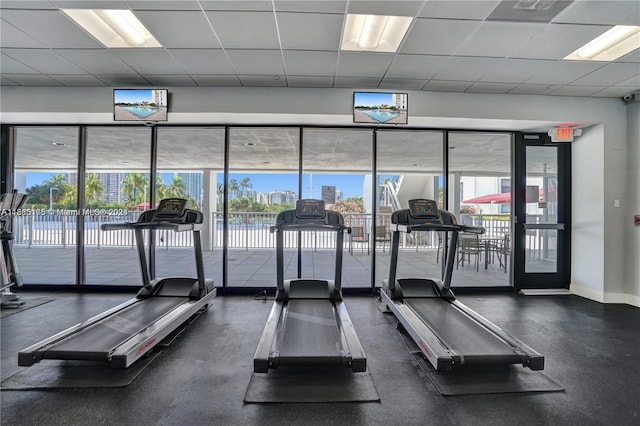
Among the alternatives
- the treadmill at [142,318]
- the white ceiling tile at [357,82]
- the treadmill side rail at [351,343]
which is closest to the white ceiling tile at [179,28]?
the white ceiling tile at [357,82]

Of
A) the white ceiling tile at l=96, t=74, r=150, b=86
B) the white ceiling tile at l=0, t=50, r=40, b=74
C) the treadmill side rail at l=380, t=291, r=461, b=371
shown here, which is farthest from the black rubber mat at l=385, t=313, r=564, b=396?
the white ceiling tile at l=0, t=50, r=40, b=74

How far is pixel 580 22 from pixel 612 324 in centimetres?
348

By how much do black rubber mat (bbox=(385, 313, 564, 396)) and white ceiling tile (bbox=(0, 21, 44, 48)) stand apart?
5.04 meters

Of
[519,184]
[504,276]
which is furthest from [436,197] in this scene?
[504,276]

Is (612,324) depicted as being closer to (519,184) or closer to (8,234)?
(519,184)

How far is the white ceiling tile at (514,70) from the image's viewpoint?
3.51 meters

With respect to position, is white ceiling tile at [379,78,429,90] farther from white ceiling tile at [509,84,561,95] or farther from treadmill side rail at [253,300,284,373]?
treadmill side rail at [253,300,284,373]

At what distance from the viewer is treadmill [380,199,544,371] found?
2.44 m

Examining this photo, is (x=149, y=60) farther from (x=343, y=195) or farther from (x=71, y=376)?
A: (x=343, y=195)

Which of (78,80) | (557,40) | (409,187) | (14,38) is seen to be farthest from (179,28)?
(409,187)

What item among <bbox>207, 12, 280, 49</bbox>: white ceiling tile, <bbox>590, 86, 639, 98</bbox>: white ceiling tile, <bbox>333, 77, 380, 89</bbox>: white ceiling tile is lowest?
<bbox>590, 86, 639, 98</bbox>: white ceiling tile

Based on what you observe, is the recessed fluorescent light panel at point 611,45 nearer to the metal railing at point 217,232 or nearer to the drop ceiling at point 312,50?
the drop ceiling at point 312,50

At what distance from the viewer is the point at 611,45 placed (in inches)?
127

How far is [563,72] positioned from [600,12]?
1.22 meters
